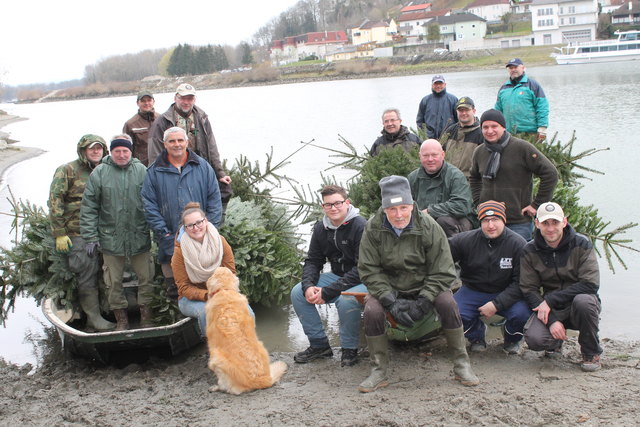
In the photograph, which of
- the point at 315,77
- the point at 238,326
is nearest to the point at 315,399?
the point at 238,326

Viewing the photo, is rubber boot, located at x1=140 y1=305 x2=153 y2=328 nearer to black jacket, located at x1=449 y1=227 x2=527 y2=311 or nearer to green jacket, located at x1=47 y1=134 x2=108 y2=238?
green jacket, located at x1=47 y1=134 x2=108 y2=238

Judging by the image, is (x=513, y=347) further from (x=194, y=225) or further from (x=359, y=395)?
(x=194, y=225)

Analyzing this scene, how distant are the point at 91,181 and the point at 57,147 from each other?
32.5 metres

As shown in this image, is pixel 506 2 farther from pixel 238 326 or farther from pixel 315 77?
pixel 238 326

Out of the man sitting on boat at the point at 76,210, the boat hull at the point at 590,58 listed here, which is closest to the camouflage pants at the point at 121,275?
the man sitting on boat at the point at 76,210

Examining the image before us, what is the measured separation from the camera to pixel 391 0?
17075cm

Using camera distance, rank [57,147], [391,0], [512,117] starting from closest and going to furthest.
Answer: [512,117], [57,147], [391,0]

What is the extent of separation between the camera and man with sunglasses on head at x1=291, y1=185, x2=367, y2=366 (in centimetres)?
602

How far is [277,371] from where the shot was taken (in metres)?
5.84

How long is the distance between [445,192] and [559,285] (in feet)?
5.66

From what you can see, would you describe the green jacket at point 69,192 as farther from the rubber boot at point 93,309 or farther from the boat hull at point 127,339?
the boat hull at point 127,339

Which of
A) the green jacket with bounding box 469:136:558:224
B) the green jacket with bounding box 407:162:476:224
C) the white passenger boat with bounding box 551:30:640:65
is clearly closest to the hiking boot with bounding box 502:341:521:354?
the green jacket with bounding box 469:136:558:224

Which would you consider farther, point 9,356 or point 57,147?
point 57,147

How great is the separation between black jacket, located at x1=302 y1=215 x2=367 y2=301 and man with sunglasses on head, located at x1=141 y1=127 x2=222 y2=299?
4.38 feet
